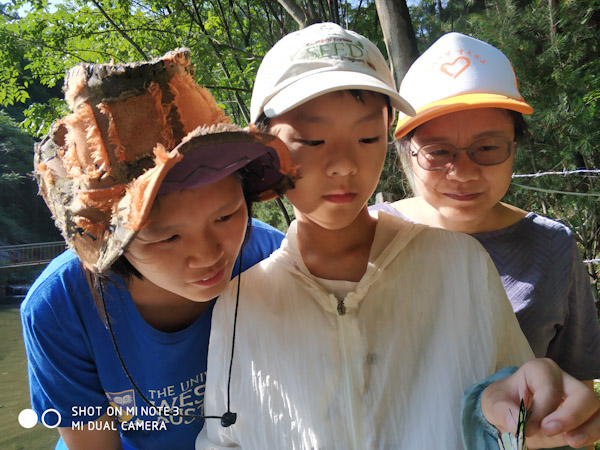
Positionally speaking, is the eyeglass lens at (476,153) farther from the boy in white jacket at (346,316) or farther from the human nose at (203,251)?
the human nose at (203,251)

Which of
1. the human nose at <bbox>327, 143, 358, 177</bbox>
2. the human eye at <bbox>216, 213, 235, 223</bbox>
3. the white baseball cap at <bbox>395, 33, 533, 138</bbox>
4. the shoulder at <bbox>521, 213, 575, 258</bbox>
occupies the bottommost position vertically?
the shoulder at <bbox>521, 213, 575, 258</bbox>

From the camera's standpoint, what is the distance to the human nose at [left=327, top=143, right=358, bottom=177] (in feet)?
4.45

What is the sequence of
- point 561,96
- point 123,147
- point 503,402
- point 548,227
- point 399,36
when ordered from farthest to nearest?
1. point 561,96
2. point 399,36
3. point 548,227
4. point 123,147
5. point 503,402

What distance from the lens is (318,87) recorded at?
1.33 m

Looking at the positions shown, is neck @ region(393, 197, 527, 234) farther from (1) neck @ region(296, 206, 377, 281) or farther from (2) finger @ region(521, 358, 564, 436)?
(2) finger @ region(521, 358, 564, 436)

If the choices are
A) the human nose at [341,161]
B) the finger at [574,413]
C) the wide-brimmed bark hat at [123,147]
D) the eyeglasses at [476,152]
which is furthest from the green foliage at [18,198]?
the finger at [574,413]

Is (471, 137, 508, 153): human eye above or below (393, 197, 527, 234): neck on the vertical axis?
above

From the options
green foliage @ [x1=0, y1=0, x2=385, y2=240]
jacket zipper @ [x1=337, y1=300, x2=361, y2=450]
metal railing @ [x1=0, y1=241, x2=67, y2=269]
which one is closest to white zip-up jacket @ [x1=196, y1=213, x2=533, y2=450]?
jacket zipper @ [x1=337, y1=300, x2=361, y2=450]

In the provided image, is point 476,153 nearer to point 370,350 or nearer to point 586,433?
point 370,350

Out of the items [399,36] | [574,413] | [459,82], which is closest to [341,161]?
[459,82]

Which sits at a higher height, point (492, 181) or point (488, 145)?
point (488, 145)

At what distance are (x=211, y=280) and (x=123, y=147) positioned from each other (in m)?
0.45

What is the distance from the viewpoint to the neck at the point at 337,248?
1577mm

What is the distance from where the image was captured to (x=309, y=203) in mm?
1463
